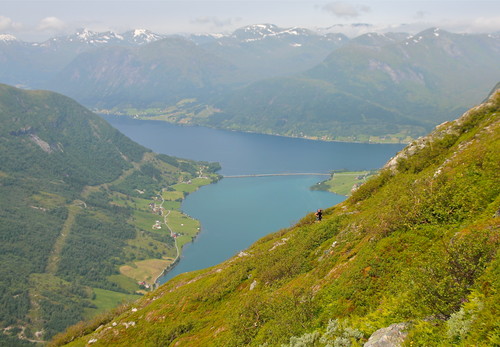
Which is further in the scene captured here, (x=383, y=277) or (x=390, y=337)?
(x=383, y=277)

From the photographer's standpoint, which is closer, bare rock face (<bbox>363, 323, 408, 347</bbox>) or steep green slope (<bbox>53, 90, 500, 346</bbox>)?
bare rock face (<bbox>363, 323, 408, 347</bbox>)

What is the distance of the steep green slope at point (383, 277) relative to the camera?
1667 centimetres

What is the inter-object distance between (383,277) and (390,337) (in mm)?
8335

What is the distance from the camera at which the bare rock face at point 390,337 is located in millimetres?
15758

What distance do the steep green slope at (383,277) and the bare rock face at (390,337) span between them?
0.12m

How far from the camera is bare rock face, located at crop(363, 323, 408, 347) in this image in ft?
51.7

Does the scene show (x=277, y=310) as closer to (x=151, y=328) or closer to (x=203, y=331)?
(x=203, y=331)

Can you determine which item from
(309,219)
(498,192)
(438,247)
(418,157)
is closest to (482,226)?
(438,247)

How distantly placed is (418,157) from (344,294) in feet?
98.0

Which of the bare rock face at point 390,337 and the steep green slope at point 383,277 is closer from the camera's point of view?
the bare rock face at point 390,337

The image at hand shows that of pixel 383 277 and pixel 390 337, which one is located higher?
pixel 390 337

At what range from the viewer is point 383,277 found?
24.0 m

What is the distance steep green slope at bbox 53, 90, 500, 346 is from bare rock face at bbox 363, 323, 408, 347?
0.12m

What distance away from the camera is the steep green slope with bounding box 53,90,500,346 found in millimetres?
16672
